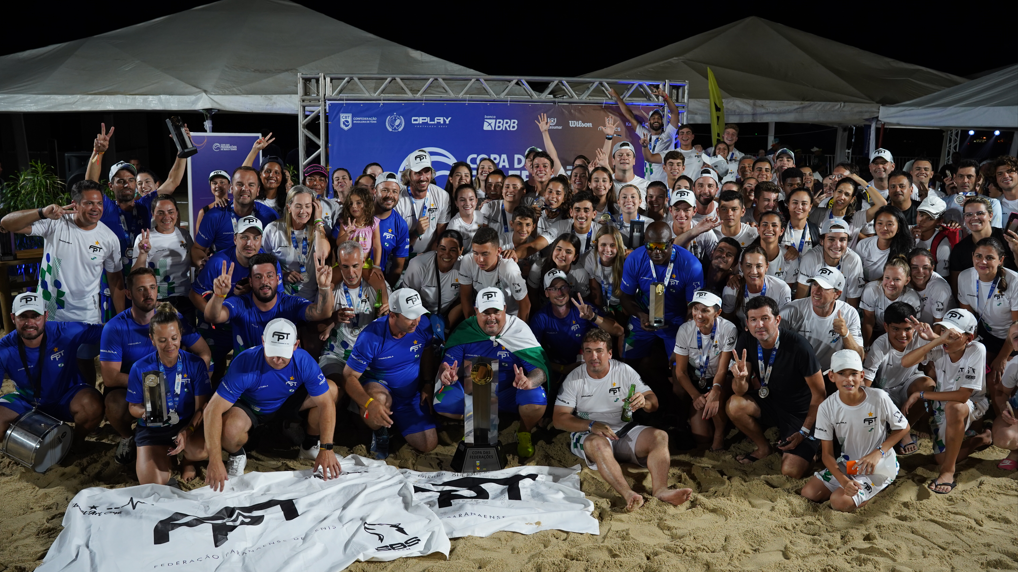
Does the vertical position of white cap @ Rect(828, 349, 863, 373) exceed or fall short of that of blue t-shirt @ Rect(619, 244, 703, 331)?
it falls short

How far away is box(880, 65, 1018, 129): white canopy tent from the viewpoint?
9656mm

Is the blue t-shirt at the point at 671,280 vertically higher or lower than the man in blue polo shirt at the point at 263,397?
higher

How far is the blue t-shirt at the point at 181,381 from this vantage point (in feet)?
17.4

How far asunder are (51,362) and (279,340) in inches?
79.4

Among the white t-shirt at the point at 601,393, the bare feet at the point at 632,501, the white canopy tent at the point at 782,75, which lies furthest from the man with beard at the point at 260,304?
the white canopy tent at the point at 782,75

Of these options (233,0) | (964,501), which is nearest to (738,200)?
(964,501)

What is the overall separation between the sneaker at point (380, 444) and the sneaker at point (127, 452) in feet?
5.87

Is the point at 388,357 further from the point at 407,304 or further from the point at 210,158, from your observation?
the point at 210,158

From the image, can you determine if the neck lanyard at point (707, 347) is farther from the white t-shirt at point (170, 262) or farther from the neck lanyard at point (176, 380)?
the white t-shirt at point (170, 262)

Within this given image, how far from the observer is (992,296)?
5.99 m

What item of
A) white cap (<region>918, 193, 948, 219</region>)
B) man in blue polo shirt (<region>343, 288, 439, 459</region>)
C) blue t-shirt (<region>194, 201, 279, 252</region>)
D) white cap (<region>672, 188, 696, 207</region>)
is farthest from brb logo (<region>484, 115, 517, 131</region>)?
white cap (<region>918, 193, 948, 219</region>)

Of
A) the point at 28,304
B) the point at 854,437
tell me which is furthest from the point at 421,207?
the point at 854,437

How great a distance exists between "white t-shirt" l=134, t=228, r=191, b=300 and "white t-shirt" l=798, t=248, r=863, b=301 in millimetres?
5478

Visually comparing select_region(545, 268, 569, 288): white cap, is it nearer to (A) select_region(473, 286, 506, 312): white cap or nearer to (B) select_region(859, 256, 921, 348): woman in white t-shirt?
(A) select_region(473, 286, 506, 312): white cap
